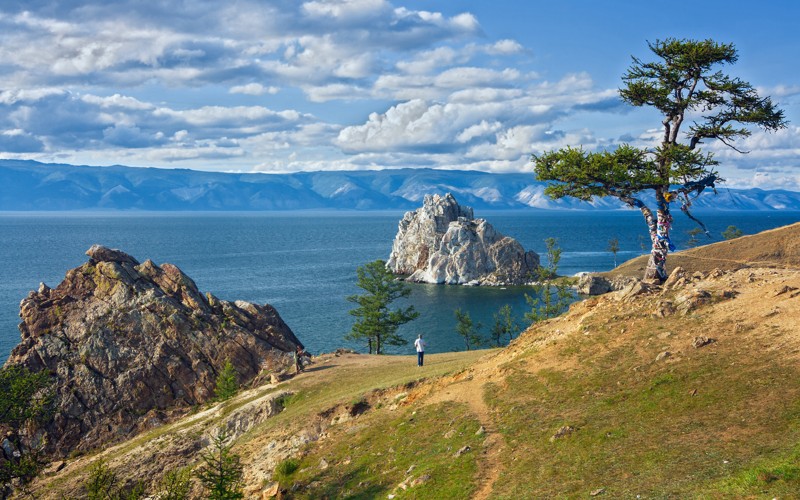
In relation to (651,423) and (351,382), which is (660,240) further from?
(351,382)

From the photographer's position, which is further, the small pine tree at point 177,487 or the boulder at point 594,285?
the boulder at point 594,285

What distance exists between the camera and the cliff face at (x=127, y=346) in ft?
183

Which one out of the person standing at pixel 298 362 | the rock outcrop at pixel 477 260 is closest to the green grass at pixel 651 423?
the person standing at pixel 298 362

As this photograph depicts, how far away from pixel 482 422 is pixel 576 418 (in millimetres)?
4738

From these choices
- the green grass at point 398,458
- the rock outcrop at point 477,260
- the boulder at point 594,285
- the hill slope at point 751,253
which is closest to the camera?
the green grass at point 398,458

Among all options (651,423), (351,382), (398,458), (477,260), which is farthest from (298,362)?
(477,260)

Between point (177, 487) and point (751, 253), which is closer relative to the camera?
point (177, 487)

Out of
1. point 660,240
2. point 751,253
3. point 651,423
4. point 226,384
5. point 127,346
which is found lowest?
point 226,384

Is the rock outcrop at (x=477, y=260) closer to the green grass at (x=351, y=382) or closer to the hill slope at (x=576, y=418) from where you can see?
the green grass at (x=351, y=382)

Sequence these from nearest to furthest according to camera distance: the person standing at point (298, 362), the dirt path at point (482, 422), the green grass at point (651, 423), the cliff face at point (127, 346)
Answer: the green grass at point (651, 423)
the dirt path at point (482, 422)
the person standing at point (298, 362)
the cliff face at point (127, 346)

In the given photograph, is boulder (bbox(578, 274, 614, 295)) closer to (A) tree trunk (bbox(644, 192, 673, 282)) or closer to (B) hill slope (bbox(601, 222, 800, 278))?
(B) hill slope (bbox(601, 222, 800, 278))

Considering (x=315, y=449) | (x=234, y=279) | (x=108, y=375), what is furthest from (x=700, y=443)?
(x=234, y=279)

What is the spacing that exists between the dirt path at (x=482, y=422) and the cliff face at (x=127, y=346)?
88.8 ft

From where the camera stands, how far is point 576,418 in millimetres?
27297
